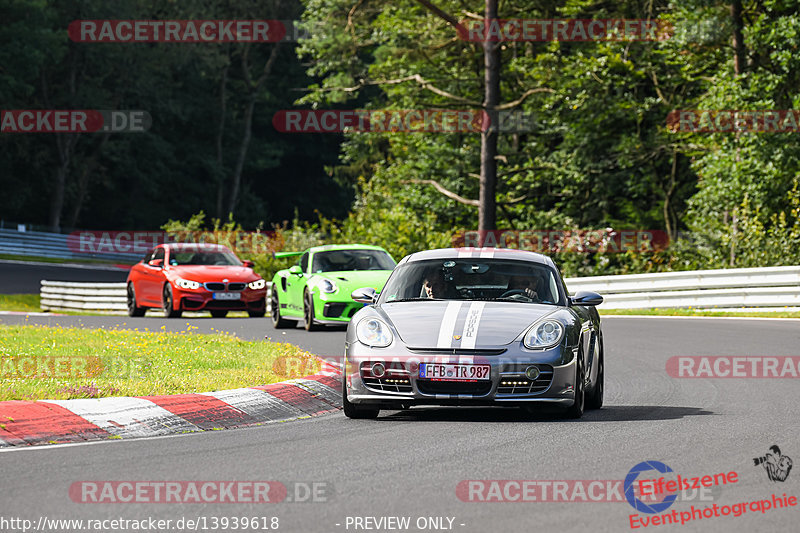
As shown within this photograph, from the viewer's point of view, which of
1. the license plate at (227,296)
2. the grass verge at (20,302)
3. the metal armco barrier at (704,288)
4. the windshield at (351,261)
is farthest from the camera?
the grass verge at (20,302)

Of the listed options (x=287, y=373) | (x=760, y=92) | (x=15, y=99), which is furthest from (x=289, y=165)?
(x=287, y=373)

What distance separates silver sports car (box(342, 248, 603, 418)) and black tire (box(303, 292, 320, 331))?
1053 centimetres

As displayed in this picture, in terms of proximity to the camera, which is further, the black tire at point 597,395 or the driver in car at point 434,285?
the driver in car at point 434,285

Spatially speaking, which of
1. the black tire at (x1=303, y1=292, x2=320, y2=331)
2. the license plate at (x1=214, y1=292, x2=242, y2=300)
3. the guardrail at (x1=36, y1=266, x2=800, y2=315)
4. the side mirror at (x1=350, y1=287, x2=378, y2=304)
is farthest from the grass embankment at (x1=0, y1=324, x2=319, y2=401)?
the guardrail at (x1=36, y1=266, x2=800, y2=315)

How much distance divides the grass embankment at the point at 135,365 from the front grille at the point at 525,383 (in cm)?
265

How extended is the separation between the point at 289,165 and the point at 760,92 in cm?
6260

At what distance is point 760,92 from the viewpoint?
97.7 ft

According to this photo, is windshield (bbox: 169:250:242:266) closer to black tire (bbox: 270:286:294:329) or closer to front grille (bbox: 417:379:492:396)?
black tire (bbox: 270:286:294:329)

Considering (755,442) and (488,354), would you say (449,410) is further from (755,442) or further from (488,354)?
(755,442)

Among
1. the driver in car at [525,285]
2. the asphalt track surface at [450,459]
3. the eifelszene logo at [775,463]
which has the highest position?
the driver in car at [525,285]

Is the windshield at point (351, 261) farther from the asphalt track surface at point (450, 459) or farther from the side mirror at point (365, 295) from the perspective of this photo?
the side mirror at point (365, 295)

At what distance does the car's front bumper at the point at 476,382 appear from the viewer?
31.5 feet

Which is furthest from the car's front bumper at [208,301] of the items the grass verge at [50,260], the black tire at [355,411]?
the grass verge at [50,260]

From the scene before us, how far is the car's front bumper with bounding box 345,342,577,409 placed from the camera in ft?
31.5
